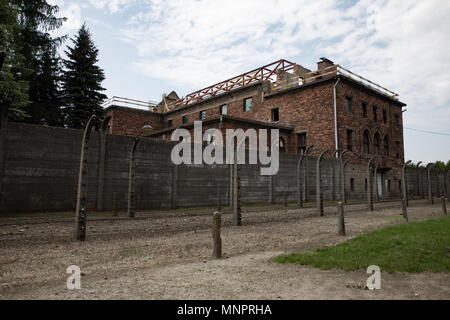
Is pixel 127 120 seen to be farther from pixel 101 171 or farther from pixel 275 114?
pixel 101 171

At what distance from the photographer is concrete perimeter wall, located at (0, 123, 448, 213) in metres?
9.79

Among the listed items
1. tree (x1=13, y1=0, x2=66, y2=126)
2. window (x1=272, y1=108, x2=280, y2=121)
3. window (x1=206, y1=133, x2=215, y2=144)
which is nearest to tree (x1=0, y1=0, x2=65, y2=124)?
tree (x1=13, y1=0, x2=66, y2=126)

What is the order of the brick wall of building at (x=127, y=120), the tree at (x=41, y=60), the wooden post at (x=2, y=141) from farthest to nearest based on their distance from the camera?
1. the brick wall of building at (x=127, y=120)
2. the tree at (x=41, y=60)
3. the wooden post at (x=2, y=141)

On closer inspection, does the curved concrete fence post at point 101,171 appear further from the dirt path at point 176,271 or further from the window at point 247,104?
the window at point 247,104

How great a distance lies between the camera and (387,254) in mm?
4789

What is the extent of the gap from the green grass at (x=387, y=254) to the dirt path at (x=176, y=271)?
0.24m

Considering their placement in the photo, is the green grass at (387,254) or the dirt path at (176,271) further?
the green grass at (387,254)

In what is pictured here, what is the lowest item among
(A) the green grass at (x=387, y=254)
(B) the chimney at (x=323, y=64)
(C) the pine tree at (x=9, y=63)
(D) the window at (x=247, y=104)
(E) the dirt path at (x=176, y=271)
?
(E) the dirt path at (x=176, y=271)

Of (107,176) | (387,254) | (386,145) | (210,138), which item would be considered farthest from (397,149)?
(387,254)

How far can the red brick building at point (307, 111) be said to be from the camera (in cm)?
2198

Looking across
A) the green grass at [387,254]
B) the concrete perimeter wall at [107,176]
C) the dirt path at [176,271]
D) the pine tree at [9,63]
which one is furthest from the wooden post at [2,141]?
the green grass at [387,254]

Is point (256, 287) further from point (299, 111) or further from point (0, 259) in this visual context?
point (299, 111)

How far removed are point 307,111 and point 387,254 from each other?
19865 mm
